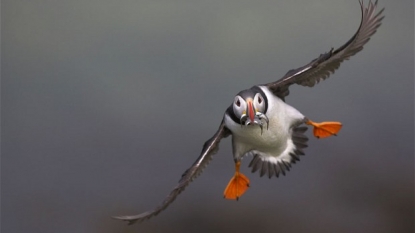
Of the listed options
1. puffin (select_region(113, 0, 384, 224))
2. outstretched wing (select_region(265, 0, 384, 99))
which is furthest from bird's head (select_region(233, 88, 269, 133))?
outstretched wing (select_region(265, 0, 384, 99))

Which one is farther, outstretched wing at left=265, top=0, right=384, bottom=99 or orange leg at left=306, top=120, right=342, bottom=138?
orange leg at left=306, top=120, right=342, bottom=138

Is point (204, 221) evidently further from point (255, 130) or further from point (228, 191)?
point (255, 130)

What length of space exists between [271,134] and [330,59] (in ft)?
0.93

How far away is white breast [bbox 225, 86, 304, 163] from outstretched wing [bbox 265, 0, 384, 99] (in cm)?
5

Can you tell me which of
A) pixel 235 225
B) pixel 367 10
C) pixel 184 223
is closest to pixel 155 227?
pixel 184 223

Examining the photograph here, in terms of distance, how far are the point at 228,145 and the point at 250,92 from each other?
723mm

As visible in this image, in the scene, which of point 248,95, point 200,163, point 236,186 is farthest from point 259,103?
point 236,186

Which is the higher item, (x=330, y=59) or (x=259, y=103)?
(x=330, y=59)

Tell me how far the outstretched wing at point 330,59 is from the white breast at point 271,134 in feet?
0.17

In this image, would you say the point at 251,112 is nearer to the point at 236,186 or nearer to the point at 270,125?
the point at 270,125

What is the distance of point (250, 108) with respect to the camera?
1.18 metres

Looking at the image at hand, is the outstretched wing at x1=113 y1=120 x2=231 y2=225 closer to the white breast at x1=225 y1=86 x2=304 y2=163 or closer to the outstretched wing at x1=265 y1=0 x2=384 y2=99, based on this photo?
the white breast at x1=225 y1=86 x2=304 y2=163

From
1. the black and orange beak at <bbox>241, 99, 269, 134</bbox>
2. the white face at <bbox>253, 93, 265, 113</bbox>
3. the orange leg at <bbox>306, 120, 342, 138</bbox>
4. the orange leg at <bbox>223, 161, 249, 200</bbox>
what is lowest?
the orange leg at <bbox>223, 161, 249, 200</bbox>

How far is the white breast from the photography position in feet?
4.31
